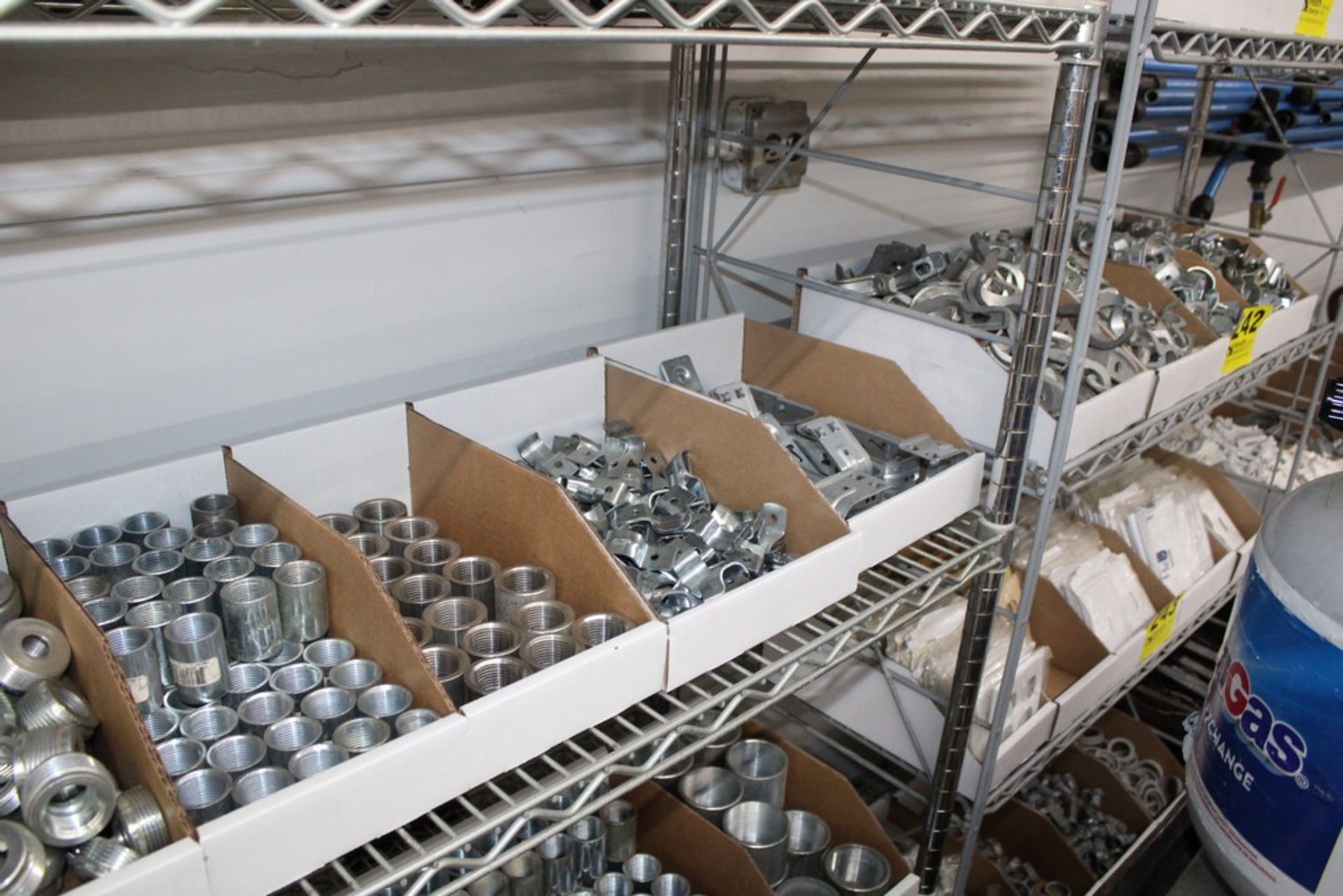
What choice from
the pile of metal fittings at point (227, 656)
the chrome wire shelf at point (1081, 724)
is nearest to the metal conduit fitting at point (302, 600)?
the pile of metal fittings at point (227, 656)

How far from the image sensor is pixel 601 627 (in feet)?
3.44

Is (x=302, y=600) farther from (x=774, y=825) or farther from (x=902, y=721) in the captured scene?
(x=902, y=721)

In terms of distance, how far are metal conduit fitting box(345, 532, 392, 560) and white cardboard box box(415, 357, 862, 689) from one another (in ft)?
0.59

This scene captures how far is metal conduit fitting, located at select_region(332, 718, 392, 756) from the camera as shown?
882mm

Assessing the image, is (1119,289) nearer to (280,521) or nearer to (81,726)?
A: (280,521)

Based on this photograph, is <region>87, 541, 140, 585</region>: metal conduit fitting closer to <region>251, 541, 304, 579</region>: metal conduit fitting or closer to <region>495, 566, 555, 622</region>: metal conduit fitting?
<region>251, 541, 304, 579</region>: metal conduit fitting

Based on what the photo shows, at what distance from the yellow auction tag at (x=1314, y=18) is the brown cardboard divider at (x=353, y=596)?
5.23 feet

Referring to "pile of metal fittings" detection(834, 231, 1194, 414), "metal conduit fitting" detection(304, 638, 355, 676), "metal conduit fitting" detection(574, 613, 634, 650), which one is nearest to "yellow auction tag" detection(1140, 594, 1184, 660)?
"pile of metal fittings" detection(834, 231, 1194, 414)

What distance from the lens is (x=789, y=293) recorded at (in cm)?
203

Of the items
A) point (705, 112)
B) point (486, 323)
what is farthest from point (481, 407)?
point (705, 112)

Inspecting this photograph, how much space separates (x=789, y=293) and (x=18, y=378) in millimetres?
1306

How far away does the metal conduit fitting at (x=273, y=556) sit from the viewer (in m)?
1.04

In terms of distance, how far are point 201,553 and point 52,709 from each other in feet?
0.82

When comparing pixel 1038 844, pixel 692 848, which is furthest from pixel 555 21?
pixel 1038 844
